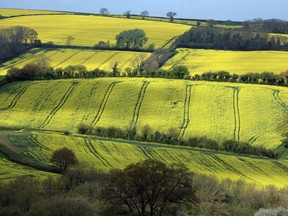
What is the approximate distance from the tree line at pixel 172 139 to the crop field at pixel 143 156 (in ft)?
10.1

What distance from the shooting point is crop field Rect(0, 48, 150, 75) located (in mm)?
146875

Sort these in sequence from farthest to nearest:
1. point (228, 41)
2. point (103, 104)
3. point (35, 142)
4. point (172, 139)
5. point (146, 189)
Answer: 1. point (228, 41)
2. point (103, 104)
3. point (172, 139)
4. point (35, 142)
5. point (146, 189)

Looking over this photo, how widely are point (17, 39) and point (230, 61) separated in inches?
2458

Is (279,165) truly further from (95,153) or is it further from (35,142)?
(35,142)

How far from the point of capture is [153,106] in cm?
10662

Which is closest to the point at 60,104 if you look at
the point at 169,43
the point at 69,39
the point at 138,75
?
the point at 138,75

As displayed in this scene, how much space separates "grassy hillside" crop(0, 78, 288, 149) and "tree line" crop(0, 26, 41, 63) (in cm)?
4300

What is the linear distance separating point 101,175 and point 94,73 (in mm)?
69399

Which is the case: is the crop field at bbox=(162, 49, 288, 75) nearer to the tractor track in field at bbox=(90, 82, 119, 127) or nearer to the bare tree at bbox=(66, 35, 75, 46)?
the tractor track in field at bbox=(90, 82, 119, 127)

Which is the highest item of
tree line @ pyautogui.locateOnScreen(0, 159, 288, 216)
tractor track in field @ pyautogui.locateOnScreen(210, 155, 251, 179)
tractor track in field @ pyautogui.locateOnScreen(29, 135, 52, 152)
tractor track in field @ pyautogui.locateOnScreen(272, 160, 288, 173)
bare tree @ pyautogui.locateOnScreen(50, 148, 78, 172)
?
tree line @ pyautogui.locateOnScreen(0, 159, 288, 216)

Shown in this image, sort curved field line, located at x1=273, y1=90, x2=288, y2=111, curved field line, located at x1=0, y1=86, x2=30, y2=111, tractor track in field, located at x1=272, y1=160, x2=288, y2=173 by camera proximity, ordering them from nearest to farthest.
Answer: tractor track in field, located at x1=272, y1=160, x2=288, y2=173
curved field line, located at x1=273, y1=90, x2=288, y2=111
curved field line, located at x1=0, y1=86, x2=30, y2=111

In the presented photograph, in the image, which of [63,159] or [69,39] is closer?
[63,159]

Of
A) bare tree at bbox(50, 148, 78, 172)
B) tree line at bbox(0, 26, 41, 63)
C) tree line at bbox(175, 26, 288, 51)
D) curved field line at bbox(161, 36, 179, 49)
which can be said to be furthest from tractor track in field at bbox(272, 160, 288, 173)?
tree line at bbox(0, 26, 41, 63)

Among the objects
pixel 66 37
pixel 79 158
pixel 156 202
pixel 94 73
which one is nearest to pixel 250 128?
pixel 79 158
